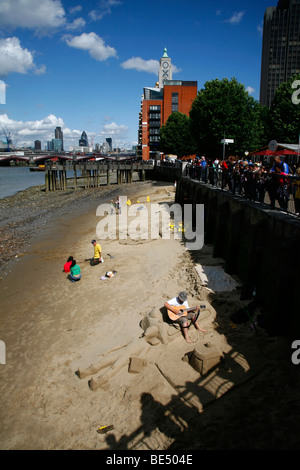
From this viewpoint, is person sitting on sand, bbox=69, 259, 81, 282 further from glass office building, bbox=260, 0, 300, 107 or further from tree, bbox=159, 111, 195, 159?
glass office building, bbox=260, 0, 300, 107

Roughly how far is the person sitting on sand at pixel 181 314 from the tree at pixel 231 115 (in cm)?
2818

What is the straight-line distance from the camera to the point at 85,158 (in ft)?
440

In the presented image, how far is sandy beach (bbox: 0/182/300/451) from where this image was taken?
546 cm

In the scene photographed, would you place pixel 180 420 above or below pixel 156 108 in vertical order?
below

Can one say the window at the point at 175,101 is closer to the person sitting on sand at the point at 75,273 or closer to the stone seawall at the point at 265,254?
the stone seawall at the point at 265,254

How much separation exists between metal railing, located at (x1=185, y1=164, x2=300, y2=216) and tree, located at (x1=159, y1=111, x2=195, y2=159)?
2076 inches

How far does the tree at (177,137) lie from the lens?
66256 mm

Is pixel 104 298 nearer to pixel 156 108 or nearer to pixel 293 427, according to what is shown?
pixel 293 427

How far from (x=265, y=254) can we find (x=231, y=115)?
92.2 feet

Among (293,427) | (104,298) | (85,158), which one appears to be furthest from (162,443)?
(85,158)

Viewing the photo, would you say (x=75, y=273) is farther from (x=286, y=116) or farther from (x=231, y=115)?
(x=286, y=116)

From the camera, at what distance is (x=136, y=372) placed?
6.86 meters

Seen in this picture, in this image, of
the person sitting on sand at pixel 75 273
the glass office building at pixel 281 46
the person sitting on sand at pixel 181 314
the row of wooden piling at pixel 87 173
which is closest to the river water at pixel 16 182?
the row of wooden piling at pixel 87 173
